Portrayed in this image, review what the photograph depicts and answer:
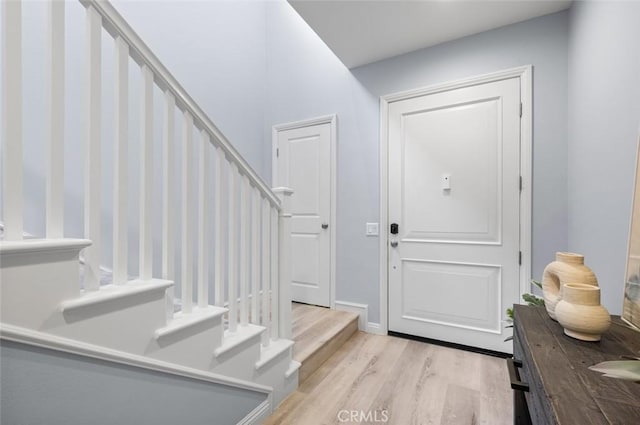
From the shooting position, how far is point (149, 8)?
89.2 inches

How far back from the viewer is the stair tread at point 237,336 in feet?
4.44

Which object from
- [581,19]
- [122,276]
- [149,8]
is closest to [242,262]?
[122,276]

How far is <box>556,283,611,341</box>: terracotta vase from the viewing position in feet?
2.59

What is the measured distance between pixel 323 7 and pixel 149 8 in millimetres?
1368

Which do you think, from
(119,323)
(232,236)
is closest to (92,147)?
(119,323)

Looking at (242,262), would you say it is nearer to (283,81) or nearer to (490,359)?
(490,359)

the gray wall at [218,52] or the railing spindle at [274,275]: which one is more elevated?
Result: the gray wall at [218,52]

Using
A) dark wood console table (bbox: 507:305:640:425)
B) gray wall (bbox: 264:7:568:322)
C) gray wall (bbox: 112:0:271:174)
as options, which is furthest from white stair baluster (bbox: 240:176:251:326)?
gray wall (bbox: 112:0:271:174)

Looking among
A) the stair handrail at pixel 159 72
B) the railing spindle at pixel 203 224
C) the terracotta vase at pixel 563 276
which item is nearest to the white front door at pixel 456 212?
the terracotta vase at pixel 563 276

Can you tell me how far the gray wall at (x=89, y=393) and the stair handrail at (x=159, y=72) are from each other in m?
0.96

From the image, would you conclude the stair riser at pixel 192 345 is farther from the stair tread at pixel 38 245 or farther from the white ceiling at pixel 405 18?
the white ceiling at pixel 405 18

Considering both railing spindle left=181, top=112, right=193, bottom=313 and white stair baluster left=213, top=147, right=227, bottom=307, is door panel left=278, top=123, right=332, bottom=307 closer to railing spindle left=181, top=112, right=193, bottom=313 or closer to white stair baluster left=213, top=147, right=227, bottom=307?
white stair baluster left=213, top=147, right=227, bottom=307

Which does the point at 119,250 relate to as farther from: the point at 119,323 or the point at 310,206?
the point at 310,206

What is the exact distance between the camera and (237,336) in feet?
4.84
